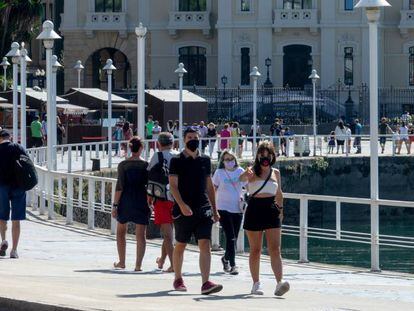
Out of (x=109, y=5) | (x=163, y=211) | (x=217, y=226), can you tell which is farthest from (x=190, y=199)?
(x=109, y=5)

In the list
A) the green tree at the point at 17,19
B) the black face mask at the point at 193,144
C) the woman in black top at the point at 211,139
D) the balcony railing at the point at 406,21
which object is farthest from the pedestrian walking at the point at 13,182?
the balcony railing at the point at 406,21

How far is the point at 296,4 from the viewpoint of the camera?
82.0 meters

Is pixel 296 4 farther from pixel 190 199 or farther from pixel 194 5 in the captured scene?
Result: pixel 190 199

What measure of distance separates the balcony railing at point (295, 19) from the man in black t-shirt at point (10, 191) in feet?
199

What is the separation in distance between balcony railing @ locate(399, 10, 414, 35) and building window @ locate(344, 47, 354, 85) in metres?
2.98

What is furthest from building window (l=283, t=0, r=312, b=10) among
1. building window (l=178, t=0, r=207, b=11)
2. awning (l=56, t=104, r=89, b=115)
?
awning (l=56, t=104, r=89, b=115)

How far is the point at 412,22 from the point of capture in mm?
81688

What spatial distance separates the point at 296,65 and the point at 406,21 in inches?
251

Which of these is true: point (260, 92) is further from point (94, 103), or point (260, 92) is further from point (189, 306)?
point (189, 306)

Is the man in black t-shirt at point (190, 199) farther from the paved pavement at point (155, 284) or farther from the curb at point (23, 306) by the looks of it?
the curb at point (23, 306)

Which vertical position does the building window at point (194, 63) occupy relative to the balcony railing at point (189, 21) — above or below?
below

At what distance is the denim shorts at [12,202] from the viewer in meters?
21.2

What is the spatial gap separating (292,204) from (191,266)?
106 feet

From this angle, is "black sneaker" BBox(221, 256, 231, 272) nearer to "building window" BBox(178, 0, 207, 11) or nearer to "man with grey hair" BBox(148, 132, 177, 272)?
"man with grey hair" BBox(148, 132, 177, 272)
